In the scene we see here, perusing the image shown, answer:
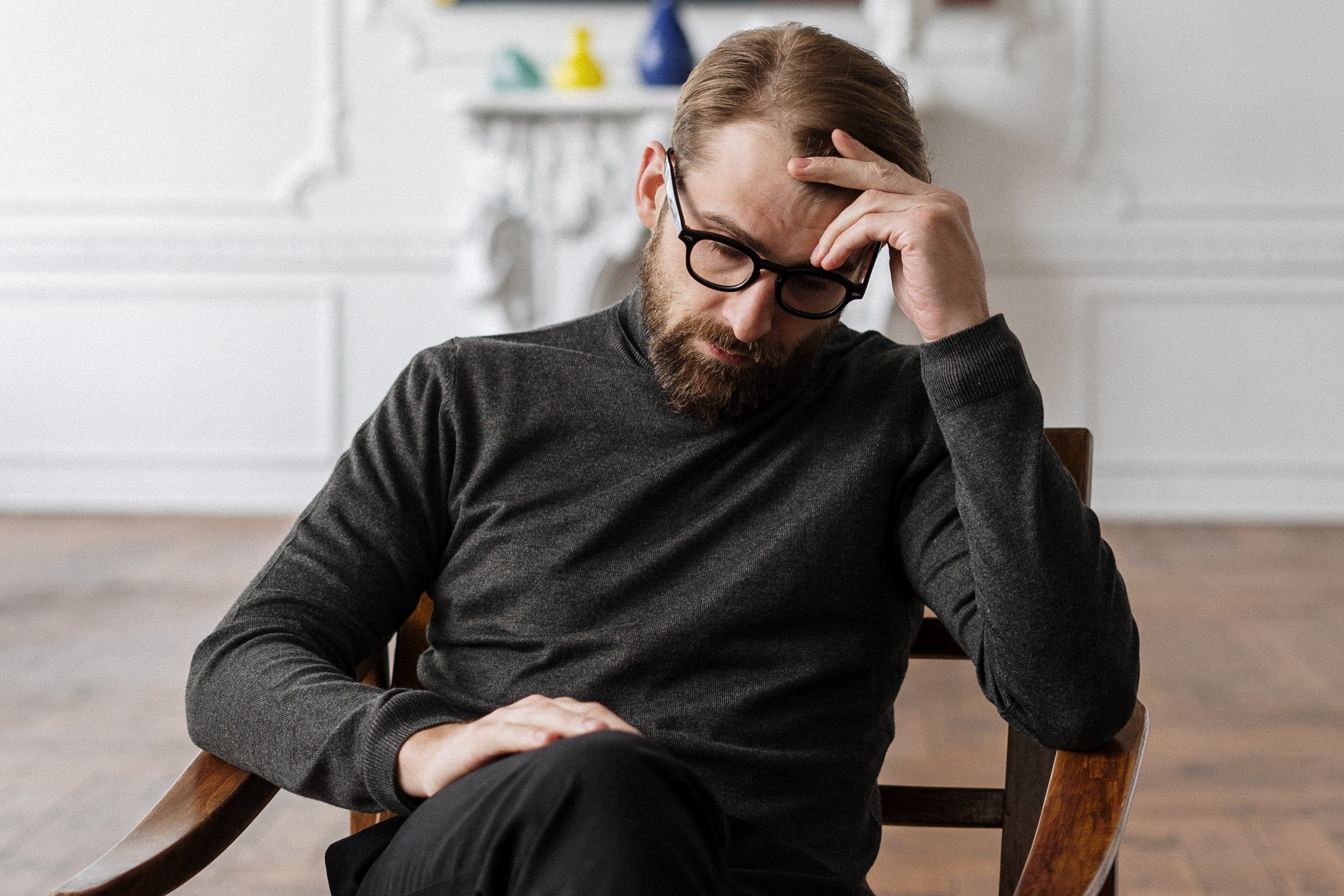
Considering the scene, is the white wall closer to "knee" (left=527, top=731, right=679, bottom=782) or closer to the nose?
the nose

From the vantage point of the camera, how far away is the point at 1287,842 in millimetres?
2047

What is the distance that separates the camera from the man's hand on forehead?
1.04 metres

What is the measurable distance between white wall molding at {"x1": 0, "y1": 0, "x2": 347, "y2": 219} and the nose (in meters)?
3.53

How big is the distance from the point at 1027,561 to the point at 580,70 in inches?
128

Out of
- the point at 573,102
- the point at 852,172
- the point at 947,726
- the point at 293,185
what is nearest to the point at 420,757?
the point at 852,172

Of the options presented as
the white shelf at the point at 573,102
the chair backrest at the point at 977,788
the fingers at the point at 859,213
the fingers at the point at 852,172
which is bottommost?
the chair backrest at the point at 977,788

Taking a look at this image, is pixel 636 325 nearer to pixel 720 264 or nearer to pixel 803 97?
pixel 720 264

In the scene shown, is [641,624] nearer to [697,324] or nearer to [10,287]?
[697,324]

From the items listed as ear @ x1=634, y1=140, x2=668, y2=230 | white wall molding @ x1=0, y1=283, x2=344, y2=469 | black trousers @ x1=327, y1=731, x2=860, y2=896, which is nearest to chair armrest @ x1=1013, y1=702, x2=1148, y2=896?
black trousers @ x1=327, y1=731, x2=860, y2=896

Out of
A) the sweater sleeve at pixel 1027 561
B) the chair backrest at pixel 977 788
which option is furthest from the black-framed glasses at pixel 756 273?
the chair backrest at pixel 977 788

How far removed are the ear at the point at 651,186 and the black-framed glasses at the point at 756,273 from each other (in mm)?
66

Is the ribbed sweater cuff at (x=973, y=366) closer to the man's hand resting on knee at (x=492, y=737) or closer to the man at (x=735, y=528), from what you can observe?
the man at (x=735, y=528)

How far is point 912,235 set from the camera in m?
1.04

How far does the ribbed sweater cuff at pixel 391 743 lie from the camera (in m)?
0.91
